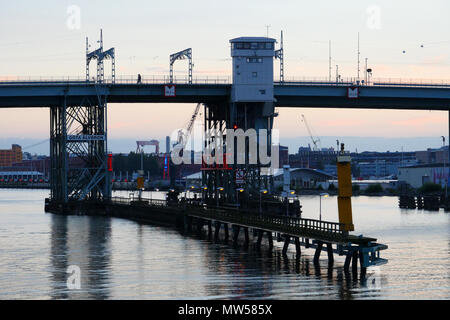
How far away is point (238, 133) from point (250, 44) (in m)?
A: 12.4

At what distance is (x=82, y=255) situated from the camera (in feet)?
225

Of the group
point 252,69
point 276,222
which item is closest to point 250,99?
point 252,69

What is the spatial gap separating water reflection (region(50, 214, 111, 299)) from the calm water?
0.08 m

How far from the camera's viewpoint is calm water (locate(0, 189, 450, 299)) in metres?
48.6

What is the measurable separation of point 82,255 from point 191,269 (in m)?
13.9

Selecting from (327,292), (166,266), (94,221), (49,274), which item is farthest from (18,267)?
(94,221)

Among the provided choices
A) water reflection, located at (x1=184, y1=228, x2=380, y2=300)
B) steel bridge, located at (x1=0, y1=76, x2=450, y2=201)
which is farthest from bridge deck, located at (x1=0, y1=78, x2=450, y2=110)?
water reflection, located at (x1=184, y1=228, x2=380, y2=300)

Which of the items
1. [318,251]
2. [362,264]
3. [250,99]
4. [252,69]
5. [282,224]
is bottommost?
[362,264]

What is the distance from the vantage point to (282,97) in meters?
112

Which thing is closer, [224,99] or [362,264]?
[362,264]

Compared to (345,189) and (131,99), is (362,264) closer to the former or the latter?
(345,189)
